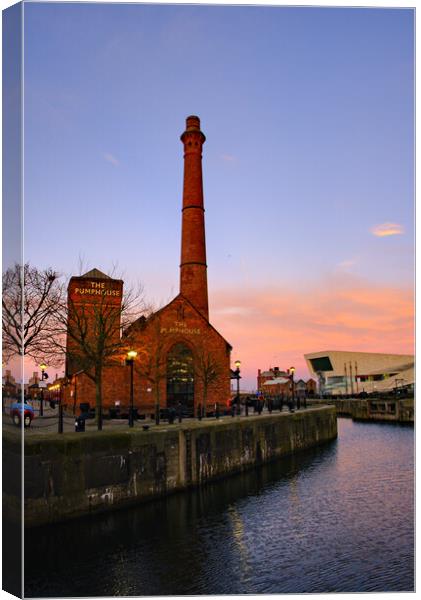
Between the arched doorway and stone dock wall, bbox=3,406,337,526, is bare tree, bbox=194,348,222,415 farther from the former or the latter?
stone dock wall, bbox=3,406,337,526

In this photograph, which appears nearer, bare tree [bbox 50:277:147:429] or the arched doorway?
bare tree [bbox 50:277:147:429]

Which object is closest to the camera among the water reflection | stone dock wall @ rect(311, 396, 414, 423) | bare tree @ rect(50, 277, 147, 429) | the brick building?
the water reflection

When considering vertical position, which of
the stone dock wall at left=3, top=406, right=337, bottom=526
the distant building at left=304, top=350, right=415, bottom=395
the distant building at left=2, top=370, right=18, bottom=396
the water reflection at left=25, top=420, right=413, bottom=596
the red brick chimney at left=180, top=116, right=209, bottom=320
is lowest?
the distant building at left=304, top=350, right=415, bottom=395

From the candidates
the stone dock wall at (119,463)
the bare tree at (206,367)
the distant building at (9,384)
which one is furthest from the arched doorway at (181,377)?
the distant building at (9,384)

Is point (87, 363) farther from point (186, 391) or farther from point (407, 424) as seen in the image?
point (407, 424)

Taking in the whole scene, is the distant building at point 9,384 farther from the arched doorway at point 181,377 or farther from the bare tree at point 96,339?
the arched doorway at point 181,377

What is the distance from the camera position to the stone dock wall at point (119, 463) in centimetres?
1444

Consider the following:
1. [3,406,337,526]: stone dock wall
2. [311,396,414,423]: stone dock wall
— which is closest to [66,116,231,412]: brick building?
[3,406,337,526]: stone dock wall

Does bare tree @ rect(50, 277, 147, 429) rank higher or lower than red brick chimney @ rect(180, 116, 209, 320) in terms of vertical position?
lower

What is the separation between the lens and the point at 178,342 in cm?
3784

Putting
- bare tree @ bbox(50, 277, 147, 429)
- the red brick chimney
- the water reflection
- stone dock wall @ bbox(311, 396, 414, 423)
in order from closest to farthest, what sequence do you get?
the water reflection → bare tree @ bbox(50, 277, 147, 429) → the red brick chimney → stone dock wall @ bbox(311, 396, 414, 423)

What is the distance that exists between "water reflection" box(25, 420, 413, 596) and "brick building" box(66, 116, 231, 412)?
39.1 feet

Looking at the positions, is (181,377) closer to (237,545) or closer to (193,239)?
(193,239)

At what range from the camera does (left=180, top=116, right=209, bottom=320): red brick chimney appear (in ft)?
147
